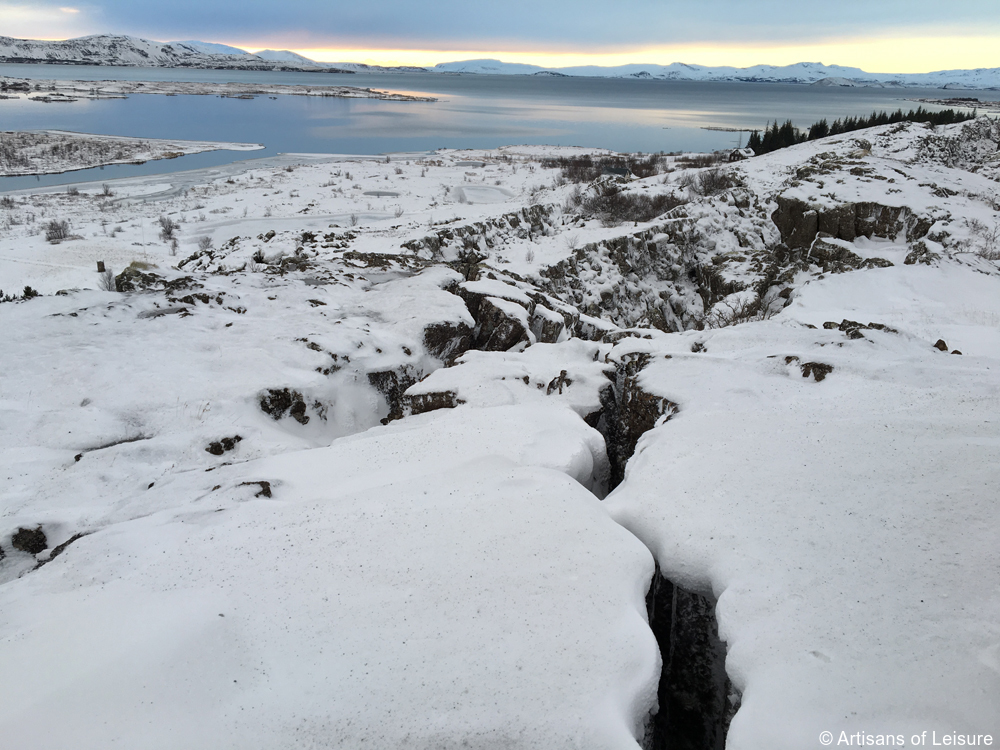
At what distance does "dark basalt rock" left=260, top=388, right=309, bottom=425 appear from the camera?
7.02m

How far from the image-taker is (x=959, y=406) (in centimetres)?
509

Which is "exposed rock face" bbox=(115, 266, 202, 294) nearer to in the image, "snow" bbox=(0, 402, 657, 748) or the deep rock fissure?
"snow" bbox=(0, 402, 657, 748)

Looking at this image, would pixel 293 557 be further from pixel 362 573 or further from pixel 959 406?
pixel 959 406

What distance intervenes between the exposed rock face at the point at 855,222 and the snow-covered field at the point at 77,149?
39979mm

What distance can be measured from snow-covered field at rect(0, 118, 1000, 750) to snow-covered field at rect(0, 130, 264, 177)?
32729 millimetres

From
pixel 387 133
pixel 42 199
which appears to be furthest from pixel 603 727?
pixel 387 133

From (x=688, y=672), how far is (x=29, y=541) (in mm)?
5640

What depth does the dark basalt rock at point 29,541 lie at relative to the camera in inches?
178

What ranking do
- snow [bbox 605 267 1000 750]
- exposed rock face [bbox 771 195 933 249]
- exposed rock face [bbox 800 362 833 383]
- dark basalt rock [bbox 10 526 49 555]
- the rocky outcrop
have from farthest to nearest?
exposed rock face [bbox 771 195 933 249]
the rocky outcrop
exposed rock face [bbox 800 362 833 383]
dark basalt rock [bbox 10 526 49 555]
snow [bbox 605 267 1000 750]

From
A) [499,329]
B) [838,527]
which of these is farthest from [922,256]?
[838,527]

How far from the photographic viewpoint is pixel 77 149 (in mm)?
37500

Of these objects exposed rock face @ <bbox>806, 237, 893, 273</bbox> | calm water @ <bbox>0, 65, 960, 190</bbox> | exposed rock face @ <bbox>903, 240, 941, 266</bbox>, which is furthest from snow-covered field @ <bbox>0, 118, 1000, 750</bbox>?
calm water @ <bbox>0, 65, 960, 190</bbox>

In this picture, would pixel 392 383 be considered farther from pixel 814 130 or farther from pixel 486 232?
pixel 814 130

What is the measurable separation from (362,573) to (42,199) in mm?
29962
